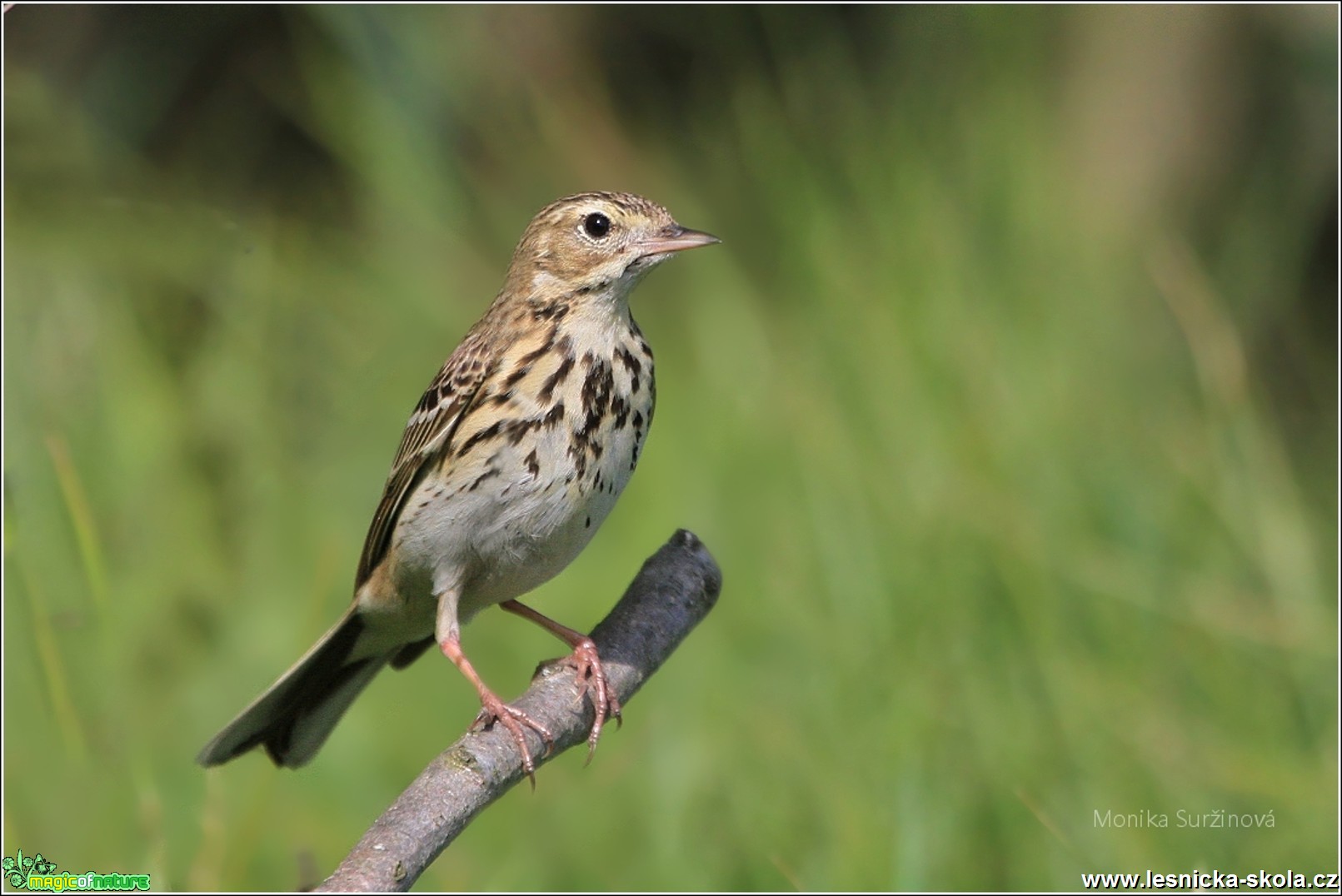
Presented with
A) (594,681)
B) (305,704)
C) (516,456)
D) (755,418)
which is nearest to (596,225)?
(516,456)

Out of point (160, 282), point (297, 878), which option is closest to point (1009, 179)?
point (160, 282)

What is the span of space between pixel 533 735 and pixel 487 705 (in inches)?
11.9

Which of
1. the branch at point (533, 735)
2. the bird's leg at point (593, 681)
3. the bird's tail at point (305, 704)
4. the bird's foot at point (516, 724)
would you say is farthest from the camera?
the bird's tail at point (305, 704)

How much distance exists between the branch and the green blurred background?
4.57 feet

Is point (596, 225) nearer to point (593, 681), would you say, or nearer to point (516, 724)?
point (593, 681)

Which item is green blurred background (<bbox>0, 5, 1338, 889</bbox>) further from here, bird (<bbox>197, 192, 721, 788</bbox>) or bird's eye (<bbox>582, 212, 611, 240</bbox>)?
bird's eye (<bbox>582, 212, 611, 240</bbox>)

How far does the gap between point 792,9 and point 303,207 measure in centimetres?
363

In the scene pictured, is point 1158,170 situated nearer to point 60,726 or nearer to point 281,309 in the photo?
point 281,309

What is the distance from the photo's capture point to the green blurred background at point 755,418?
5680mm

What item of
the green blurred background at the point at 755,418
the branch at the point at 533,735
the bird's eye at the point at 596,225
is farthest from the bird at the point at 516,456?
the green blurred background at the point at 755,418

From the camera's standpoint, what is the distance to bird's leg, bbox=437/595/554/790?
355cm

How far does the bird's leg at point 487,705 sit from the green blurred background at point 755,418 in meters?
0.91

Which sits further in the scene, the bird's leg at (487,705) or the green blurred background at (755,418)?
the green blurred background at (755,418)

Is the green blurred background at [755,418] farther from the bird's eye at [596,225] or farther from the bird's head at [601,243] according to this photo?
the bird's eye at [596,225]
